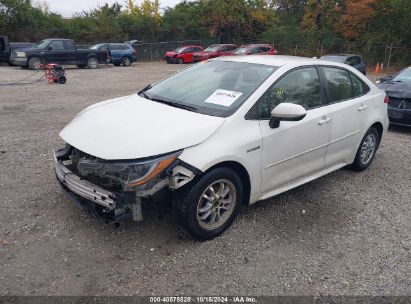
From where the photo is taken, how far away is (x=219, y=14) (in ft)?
114

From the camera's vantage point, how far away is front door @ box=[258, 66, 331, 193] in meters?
3.70

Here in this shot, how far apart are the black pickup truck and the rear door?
56.8 ft

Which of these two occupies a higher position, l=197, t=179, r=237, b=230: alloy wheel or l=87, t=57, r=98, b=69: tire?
l=197, t=179, r=237, b=230: alloy wheel

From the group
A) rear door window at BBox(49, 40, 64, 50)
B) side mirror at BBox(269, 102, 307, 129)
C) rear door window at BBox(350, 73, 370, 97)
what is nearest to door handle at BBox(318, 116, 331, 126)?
side mirror at BBox(269, 102, 307, 129)

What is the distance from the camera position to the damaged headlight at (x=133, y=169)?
3006 millimetres

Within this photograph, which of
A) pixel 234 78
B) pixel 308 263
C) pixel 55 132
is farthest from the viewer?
pixel 55 132

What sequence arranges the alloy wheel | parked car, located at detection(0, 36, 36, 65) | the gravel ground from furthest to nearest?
parked car, located at detection(0, 36, 36, 65) < the alloy wheel < the gravel ground

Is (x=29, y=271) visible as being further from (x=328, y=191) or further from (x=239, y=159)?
(x=328, y=191)

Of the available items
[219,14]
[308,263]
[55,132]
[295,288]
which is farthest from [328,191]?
[219,14]

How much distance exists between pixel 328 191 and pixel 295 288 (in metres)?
2.01

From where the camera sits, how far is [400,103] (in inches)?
302

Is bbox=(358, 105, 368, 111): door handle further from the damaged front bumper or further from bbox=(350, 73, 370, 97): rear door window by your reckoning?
the damaged front bumper

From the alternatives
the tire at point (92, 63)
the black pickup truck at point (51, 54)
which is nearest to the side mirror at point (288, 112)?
the black pickup truck at point (51, 54)

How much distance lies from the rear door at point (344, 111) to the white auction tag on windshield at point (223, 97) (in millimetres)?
1309
